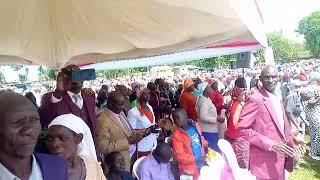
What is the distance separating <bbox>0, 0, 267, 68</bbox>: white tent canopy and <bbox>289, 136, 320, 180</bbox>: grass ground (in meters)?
4.59

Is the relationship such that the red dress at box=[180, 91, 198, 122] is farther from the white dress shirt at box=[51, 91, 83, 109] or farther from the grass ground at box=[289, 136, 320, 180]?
the white dress shirt at box=[51, 91, 83, 109]

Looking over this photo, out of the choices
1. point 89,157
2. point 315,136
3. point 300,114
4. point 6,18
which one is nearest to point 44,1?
point 6,18

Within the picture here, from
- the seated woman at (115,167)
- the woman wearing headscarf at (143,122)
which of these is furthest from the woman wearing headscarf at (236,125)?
the seated woman at (115,167)

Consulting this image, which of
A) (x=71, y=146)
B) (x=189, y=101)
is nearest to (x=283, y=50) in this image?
(x=189, y=101)

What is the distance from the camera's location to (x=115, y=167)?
3738 mm

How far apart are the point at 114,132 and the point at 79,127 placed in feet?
5.23

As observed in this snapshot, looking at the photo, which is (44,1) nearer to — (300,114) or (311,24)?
(300,114)

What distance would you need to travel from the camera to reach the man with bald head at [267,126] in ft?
13.9

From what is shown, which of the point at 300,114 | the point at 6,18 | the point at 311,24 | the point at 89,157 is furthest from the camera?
the point at 311,24

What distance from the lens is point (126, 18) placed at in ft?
11.2

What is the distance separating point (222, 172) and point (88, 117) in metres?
1.49

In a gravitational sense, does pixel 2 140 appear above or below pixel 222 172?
above

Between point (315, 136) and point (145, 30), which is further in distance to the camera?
point (315, 136)

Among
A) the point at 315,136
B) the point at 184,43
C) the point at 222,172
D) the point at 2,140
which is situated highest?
the point at 184,43
